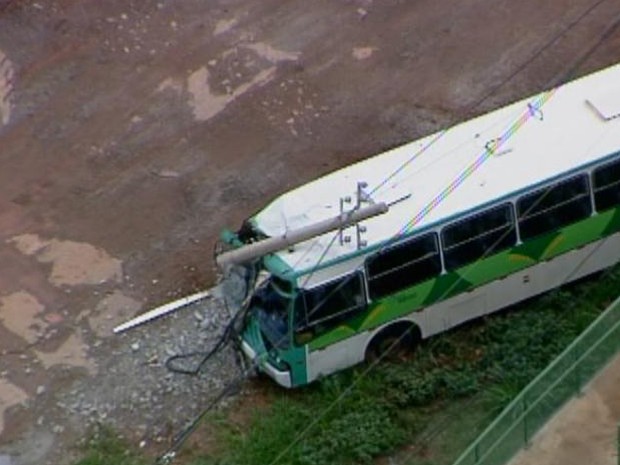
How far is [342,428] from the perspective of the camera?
819 inches

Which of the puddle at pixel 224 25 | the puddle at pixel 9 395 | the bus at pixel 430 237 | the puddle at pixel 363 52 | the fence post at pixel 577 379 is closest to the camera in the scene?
the fence post at pixel 577 379

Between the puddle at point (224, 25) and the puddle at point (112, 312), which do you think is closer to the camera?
the puddle at point (112, 312)

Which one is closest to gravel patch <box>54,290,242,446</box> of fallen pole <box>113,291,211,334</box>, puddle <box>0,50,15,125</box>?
fallen pole <box>113,291,211,334</box>

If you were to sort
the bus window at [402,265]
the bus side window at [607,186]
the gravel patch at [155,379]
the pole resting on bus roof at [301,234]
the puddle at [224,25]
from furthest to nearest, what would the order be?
the puddle at [224,25], the bus side window at [607,186], the gravel patch at [155,379], the bus window at [402,265], the pole resting on bus roof at [301,234]

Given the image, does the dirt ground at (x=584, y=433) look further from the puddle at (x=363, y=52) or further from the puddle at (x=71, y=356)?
the puddle at (x=363, y=52)

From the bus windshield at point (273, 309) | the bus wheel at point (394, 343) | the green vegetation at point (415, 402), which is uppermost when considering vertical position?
the bus windshield at point (273, 309)

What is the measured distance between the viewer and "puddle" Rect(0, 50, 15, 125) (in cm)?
2675

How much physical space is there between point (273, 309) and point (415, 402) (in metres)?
2.15

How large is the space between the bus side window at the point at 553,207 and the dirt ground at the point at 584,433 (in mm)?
5120

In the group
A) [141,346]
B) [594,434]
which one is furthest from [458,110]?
[594,434]

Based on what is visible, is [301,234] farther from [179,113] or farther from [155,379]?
[179,113]

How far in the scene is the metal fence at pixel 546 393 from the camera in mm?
16219

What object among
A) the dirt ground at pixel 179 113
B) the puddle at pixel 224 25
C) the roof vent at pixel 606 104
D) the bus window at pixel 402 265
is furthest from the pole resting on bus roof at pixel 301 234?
the puddle at pixel 224 25

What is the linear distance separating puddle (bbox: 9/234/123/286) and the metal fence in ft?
27.9
